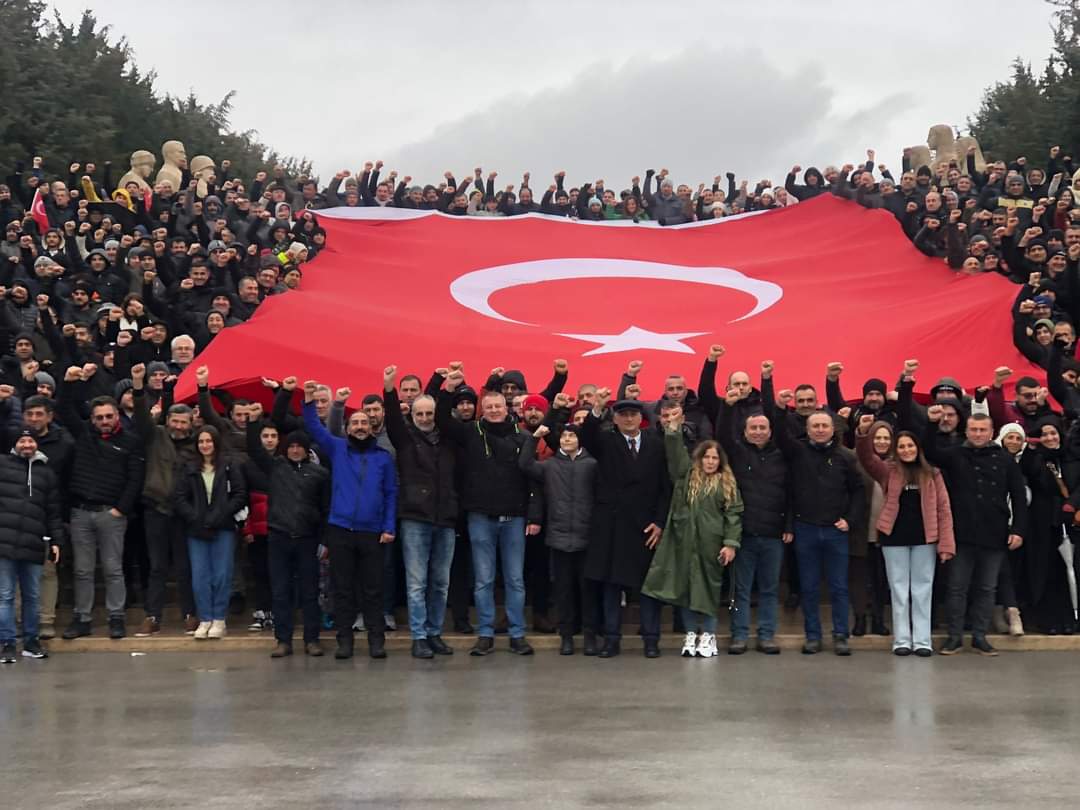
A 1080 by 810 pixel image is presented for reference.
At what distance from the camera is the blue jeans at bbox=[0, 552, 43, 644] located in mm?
10938

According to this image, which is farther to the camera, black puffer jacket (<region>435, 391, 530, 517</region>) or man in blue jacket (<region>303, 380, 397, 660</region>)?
black puffer jacket (<region>435, 391, 530, 517</region>)

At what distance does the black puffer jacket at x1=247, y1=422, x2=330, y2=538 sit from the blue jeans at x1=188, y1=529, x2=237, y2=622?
1.80ft

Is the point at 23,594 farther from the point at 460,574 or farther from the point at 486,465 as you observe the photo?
the point at 486,465

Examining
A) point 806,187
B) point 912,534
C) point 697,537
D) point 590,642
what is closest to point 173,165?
point 806,187

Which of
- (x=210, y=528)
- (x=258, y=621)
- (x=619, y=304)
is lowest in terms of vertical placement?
(x=258, y=621)

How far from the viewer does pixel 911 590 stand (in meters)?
11.0

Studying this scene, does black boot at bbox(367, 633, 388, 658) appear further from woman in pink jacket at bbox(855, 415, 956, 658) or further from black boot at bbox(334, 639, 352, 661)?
woman in pink jacket at bbox(855, 415, 956, 658)

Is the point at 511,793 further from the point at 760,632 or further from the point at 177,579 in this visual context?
the point at 177,579

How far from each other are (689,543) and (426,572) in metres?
1.83

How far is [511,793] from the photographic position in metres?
6.70

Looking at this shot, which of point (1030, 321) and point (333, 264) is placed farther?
point (333, 264)

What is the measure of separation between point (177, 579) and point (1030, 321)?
7518 millimetres

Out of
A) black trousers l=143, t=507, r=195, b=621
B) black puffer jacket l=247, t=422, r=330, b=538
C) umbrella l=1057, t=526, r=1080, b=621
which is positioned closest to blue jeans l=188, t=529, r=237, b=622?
black trousers l=143, t=507, r=195, b=621

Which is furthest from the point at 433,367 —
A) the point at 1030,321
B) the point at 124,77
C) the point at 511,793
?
the point at 124,77
